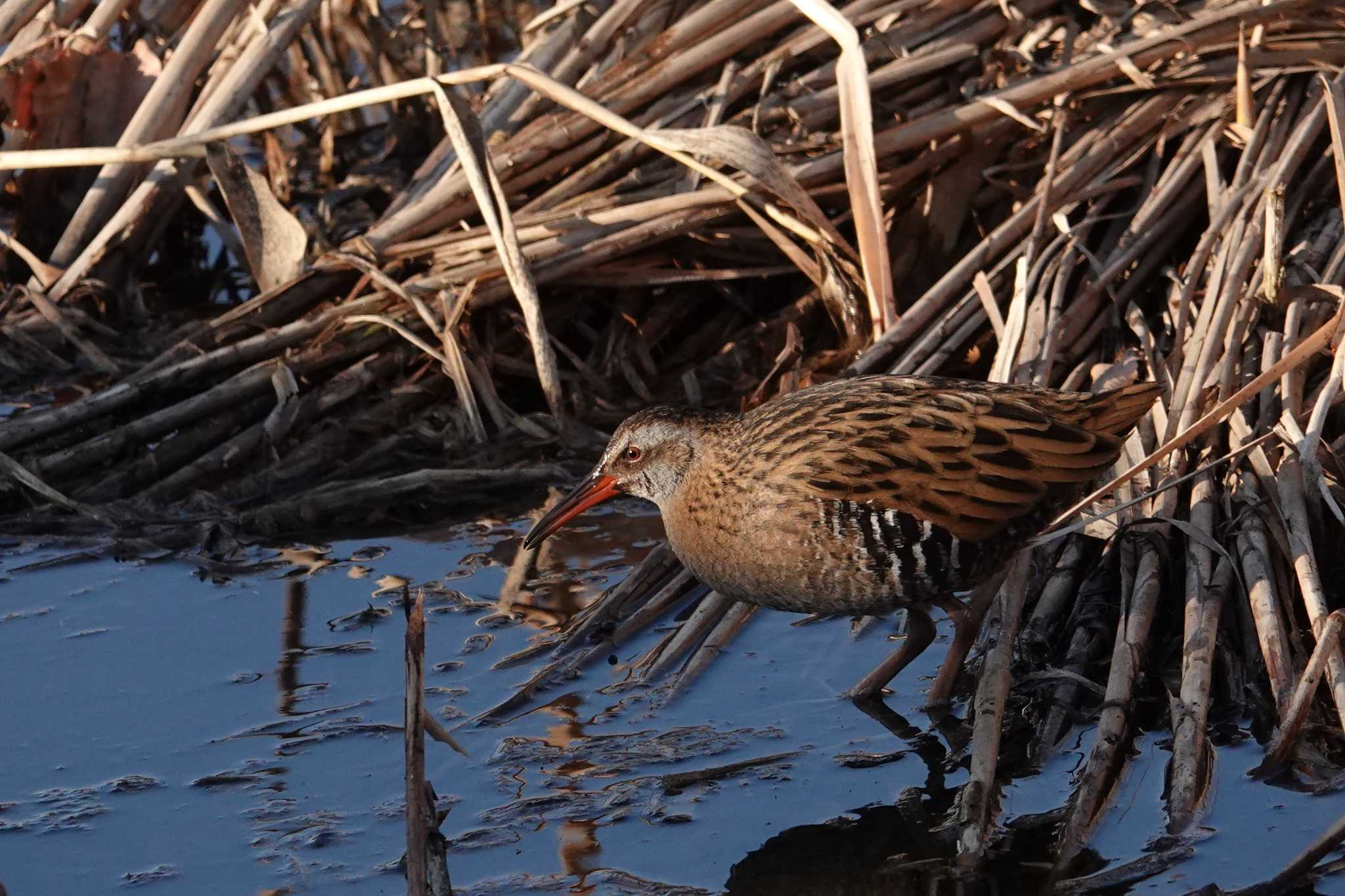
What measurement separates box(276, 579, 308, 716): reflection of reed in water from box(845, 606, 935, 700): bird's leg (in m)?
1.31

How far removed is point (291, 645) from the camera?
4.16 metres

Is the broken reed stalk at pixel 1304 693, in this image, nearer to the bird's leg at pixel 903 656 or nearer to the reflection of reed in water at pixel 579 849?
the bird's leg at pixel 903 656

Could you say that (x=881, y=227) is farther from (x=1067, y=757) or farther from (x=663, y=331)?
(x=1067, y=757)

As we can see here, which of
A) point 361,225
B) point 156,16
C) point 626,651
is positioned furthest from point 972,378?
point 156,16

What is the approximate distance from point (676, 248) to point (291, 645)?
2006 millimetres

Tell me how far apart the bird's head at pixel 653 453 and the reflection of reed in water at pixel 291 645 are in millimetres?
643

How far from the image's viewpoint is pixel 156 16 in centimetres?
596

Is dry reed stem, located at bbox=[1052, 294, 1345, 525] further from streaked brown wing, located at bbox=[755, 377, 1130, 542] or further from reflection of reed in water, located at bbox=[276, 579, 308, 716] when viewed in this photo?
reflection of reed in water, located at bbox=[276, 579, 308, 716]

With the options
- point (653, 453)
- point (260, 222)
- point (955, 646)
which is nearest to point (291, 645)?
point (653, 453)

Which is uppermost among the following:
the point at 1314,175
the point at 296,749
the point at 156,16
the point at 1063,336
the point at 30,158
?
the point at 156,16

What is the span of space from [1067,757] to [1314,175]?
2.38 meters

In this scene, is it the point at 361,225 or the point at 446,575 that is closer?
the point at 446,575

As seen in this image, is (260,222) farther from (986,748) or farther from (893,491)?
(986,748)

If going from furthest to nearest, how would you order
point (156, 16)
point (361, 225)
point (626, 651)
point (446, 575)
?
point (361, 225) < point (156, 16) < point (446, 575) < point (626, 651)
